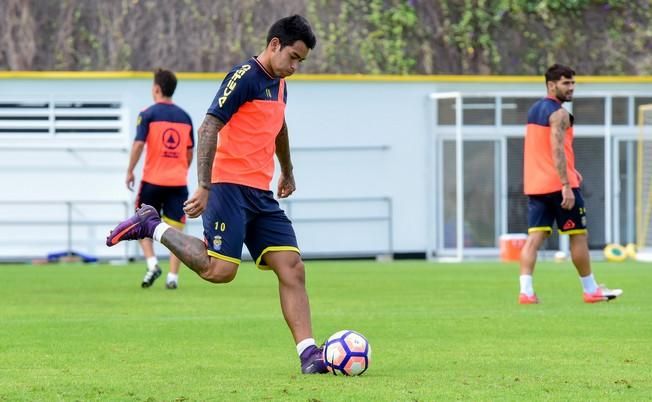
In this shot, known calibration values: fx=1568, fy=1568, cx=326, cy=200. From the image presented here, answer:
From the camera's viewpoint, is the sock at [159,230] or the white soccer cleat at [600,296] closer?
the sock at [159,230]

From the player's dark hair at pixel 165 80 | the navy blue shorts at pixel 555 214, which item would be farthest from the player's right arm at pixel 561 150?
the player's dark hair at pixel 165 80

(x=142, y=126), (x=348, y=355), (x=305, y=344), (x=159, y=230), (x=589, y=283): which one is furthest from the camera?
(x=142, y=126)

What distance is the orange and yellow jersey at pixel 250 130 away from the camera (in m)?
9.27

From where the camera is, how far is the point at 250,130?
940cm

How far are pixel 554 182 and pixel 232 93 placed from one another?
21.6 feet

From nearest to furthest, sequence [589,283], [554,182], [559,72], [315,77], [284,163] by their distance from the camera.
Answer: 1. [284,163]
2. [559,72]
3. [554,182]
4. [589,283]
5. [315,77]

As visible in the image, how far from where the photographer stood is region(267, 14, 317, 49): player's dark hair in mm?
9109

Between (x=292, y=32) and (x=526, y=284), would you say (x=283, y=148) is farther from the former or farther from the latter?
(x=526, y=284)

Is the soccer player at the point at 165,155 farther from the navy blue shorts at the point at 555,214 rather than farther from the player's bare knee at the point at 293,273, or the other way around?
the player's bare knee at the point at 293,273

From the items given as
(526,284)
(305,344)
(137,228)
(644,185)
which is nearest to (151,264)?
(526,284)

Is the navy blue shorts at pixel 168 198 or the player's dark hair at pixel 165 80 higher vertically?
the player's dark hair at pixel 165 80

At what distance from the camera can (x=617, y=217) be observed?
3212 centimetres

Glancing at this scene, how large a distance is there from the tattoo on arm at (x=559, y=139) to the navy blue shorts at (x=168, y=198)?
4.94 m

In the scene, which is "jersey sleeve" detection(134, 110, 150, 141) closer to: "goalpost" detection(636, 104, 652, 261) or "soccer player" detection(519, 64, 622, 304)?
"soccer player" detection(519, 64, 622, 304)
